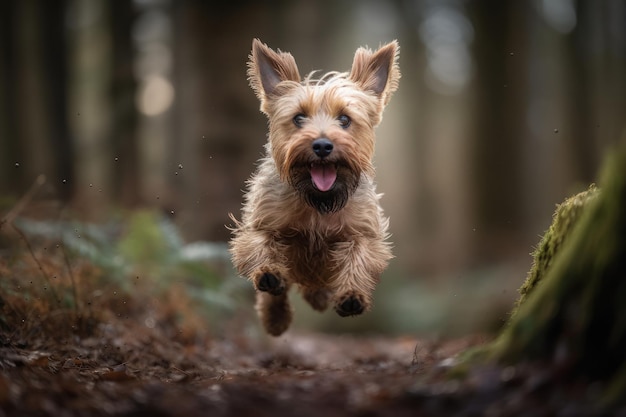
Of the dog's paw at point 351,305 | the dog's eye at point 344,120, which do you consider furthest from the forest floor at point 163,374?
the dog's eye at point 344,120

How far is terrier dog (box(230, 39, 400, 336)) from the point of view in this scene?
5.43 m

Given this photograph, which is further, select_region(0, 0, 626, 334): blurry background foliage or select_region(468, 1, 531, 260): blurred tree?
select_region(468, 1, 531, 260): blurred tree

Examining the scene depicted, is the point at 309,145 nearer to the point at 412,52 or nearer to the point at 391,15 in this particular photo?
the point at 412,52

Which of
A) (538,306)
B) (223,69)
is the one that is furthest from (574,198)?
(223,69)

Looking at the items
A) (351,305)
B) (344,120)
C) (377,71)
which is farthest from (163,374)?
(377,71)

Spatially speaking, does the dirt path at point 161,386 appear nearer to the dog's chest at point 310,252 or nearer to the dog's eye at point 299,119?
the dog's chest at point 310,252

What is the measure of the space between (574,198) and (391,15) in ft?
69.5

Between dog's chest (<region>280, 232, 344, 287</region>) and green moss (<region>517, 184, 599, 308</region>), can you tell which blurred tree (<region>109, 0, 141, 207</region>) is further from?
green moss (<region>517, 184, 599, 308</region>)

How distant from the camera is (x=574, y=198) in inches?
182

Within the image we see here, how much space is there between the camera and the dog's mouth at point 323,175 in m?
5.51

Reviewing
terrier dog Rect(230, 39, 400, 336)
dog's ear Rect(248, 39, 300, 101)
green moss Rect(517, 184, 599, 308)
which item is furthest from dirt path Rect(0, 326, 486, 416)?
dog's ear Rect(248, 39, 300, 101)

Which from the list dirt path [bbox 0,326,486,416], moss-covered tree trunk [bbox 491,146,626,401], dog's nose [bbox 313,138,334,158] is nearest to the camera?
moss-covered tree trunk [bbox 491,146,626,401]

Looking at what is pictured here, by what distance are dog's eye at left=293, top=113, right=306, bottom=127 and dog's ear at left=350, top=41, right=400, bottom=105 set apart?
0.75 meters

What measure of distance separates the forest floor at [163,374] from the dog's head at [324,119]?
59.6 inches
